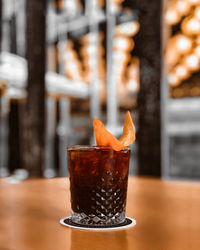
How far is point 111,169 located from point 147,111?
1454mm

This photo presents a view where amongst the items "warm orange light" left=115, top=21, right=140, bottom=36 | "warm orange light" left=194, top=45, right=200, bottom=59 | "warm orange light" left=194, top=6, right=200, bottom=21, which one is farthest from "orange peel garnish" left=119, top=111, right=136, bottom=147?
"warm orange light" left=115, top=21, right=140, bottom=36

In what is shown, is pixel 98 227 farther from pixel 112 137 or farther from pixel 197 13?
pixel 197 13

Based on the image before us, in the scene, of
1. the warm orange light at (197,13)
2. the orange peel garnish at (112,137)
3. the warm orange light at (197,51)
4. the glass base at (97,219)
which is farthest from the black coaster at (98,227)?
the warm orange light at (197,51)

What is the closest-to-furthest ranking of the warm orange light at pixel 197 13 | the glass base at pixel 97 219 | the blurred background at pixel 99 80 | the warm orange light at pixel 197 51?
the glass base at pixel 97 219, the blurred background at pixel 99 80, the warm orange light at pixel 197 13, the warm orange light at pixel 197 51

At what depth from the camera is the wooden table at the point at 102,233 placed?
1.42ft

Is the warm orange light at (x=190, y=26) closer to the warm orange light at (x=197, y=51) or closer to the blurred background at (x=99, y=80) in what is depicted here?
the blurred background at (x=99, y=80)

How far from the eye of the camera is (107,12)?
452cm

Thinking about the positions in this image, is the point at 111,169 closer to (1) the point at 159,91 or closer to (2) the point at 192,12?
(1) the point at 159,91

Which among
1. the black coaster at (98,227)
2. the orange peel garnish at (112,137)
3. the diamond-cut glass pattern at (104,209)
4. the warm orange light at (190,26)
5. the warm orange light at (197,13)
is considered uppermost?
the warm orange light at (197,13)

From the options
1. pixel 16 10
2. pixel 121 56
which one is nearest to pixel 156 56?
pixel 121 56

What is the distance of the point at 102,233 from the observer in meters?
0.50

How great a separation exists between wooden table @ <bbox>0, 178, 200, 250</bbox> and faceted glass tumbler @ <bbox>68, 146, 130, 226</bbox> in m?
0.04

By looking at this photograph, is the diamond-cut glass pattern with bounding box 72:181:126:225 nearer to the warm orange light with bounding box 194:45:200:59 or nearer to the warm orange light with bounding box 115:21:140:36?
the warm orange light with bounding box 194:45:200:59

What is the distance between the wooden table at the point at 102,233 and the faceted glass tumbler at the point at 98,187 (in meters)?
0.04
